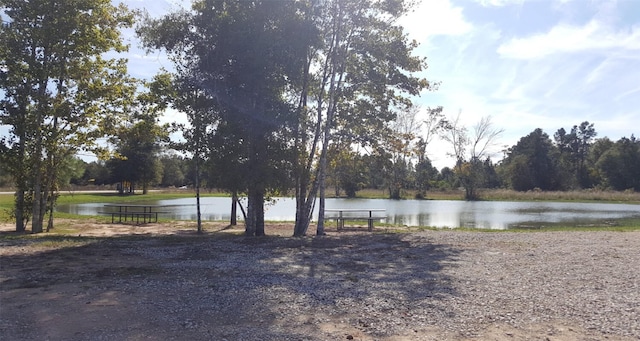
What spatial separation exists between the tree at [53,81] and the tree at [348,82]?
761 centimetres

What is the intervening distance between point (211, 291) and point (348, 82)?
42.6ft

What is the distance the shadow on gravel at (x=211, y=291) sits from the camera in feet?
18.8

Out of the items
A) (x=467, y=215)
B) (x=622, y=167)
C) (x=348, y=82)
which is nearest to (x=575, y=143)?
(x=622, y=167)

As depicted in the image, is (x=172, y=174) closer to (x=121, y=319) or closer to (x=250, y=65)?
(x=250, y=65)

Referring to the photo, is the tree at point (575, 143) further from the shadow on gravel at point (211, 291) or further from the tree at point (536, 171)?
the shadow on gravel at point (211, 291)

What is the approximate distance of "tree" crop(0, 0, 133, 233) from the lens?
16.2 meters

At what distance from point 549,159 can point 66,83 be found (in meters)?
78.8

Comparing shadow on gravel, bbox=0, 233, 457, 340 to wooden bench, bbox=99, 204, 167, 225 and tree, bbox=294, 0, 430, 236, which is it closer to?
tree, bbox=294, 0, 430, 236

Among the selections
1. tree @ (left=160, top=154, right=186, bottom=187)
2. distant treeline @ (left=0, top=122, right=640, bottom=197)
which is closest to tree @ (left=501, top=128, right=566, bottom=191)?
distant treeline @ (left=0, top=122, right=640, bottom=197)

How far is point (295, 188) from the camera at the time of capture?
1797cm

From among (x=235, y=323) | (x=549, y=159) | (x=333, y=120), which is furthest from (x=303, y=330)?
(x=549, y=159)

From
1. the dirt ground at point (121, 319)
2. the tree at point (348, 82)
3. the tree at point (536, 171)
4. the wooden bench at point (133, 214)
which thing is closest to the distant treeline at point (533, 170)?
the tree at point (536, 171)

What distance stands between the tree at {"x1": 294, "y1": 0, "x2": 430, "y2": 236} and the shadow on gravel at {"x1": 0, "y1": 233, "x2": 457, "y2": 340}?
553cm

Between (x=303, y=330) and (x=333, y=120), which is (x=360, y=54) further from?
(x=303, y=330)
